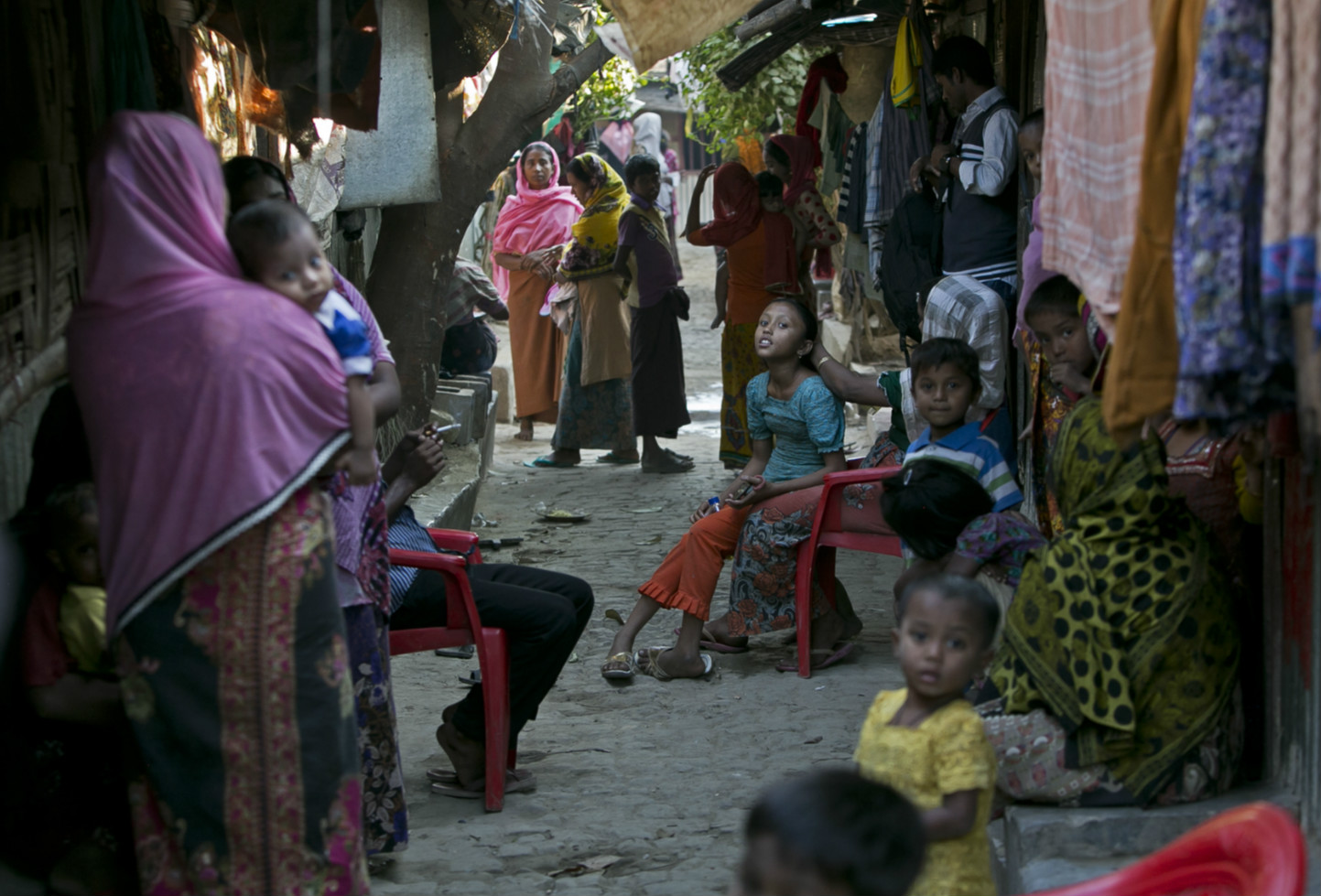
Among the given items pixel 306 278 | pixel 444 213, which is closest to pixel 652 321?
pixel 444 213

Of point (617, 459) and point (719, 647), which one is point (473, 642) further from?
point (617, 459)

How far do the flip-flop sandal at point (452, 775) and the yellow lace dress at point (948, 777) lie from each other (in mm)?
1975

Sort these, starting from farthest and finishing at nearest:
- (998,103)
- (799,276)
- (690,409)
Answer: (690,409)
(799,276)
(998,103)

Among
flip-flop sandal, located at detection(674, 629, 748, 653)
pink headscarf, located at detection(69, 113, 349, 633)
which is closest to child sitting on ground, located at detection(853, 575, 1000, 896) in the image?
pink headscarf, located at detection(69, 113, 349, 633)

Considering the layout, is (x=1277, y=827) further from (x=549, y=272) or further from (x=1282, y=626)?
(x=549, y=272)

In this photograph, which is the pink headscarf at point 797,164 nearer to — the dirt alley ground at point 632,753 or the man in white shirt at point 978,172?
the dirt alley ground at point 632,753

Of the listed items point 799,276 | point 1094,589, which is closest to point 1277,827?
point 1094,589

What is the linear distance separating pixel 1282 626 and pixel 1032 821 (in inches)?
27.5

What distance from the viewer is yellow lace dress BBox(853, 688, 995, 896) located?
2.43 meters

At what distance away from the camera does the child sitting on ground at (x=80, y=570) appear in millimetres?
2664

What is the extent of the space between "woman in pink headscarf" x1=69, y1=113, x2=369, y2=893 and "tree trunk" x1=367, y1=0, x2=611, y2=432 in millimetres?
4693

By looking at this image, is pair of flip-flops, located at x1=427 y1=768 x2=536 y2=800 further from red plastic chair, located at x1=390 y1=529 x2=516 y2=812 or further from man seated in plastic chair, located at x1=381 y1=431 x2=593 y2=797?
red plastic chair, located at x1=390 y1=529 x2=516 y2=812

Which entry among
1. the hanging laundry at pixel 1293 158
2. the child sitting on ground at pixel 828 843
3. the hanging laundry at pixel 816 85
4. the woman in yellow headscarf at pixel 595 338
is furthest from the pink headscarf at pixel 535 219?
the child sitting on ground at pixel 828 843

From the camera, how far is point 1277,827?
75.7 inches
